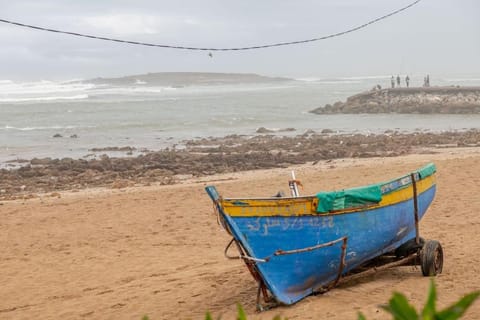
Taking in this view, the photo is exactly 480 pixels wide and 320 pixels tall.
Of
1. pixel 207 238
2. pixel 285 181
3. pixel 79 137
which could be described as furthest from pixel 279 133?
pixel 207 238

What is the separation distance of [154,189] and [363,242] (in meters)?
10.3

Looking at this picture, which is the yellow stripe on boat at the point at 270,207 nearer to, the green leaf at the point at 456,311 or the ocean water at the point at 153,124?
the green leaf at the point at 456,311

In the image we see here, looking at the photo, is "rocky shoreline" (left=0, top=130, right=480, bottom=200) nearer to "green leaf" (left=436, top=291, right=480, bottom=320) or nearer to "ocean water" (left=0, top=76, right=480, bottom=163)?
"ocean water" (left=0, top=76, right=480, bottom=163)

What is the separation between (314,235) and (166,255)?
4242 mm

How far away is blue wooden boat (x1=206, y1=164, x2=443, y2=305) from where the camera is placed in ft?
20.9

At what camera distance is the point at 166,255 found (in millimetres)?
10469

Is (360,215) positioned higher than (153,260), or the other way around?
(360,215)

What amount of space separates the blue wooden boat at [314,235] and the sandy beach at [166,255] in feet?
0.75

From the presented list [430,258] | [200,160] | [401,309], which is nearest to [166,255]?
[430,258]

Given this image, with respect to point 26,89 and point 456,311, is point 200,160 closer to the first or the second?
point 456,311

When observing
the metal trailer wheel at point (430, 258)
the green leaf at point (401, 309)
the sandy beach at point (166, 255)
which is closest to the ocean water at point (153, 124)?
the sandy beach at point (166, 255)

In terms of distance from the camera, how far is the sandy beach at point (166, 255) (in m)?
7.41

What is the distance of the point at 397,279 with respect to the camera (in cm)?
773

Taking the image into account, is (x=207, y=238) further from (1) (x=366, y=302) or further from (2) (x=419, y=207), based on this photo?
(1) (x=366, y=302)
